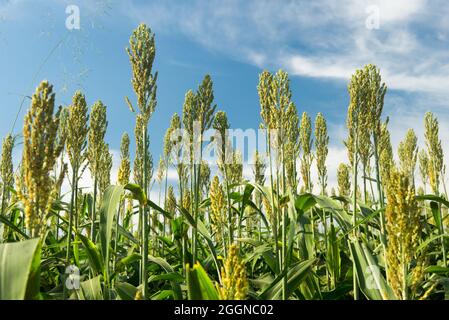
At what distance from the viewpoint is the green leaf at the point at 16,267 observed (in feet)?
5.67

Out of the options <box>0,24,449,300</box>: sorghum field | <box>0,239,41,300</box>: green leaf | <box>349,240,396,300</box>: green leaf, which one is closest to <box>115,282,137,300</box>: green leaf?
<box>0,24,449,300</box>: sorghum field

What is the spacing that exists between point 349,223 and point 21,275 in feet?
7.38

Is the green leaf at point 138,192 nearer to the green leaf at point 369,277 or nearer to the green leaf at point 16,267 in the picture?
the green leaf at point 16,267

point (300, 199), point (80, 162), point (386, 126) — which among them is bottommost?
point (300, 199)

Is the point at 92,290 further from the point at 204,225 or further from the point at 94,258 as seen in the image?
the point at 204,225

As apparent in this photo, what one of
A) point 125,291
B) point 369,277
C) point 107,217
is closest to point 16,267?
point 107,217

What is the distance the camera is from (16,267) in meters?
1.79

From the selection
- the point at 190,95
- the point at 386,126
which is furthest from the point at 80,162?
the point at 386,126

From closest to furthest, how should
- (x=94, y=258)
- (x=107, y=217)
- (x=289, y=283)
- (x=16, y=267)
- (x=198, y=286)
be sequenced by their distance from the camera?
(x=16, y=267) < (x=198, y=286) < (x=107, y=217) < (x=289, y=283) < (x=94, y=258)

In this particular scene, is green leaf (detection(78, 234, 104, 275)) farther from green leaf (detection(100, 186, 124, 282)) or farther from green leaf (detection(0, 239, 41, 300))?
green leaf (detection(0, 239, 41, 300))

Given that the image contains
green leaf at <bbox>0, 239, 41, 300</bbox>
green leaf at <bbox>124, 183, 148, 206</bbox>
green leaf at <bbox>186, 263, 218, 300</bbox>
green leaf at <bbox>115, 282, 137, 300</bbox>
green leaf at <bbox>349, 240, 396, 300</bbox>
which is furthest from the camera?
green leaf at <bbox>124, 183, 148, 206</bbox>

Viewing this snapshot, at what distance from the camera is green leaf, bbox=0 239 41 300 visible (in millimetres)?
1729

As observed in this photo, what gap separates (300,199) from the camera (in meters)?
3.33

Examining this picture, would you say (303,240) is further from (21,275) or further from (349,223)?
(21,275)
